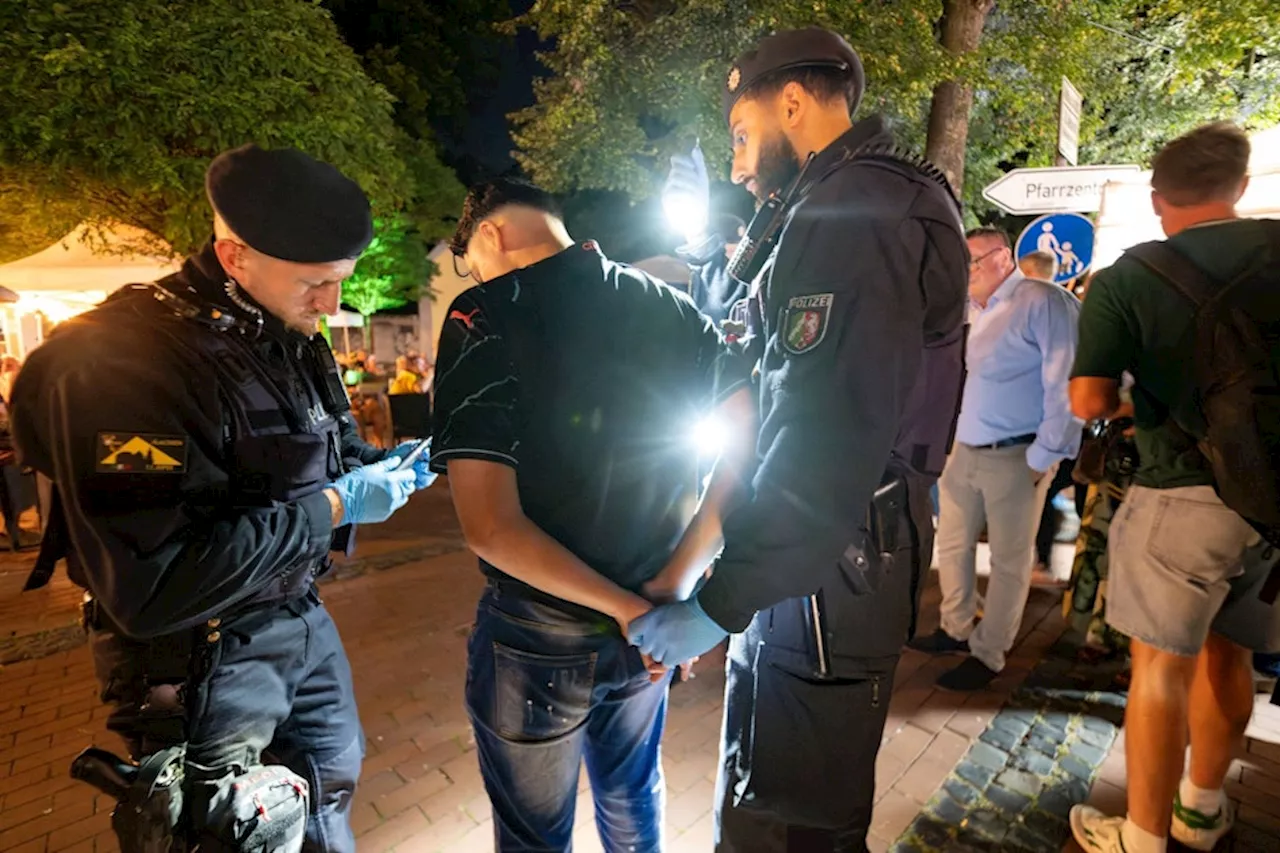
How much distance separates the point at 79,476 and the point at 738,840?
1.62 m

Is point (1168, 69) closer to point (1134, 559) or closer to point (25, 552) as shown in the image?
point (1134, 559)

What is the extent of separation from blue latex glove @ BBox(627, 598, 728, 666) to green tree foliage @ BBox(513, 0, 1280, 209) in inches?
268

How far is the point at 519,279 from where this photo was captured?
1.52m

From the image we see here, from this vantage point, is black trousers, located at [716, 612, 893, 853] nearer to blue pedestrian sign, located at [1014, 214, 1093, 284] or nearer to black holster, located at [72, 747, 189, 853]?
black holster, located at [72, 747, 189, 853]

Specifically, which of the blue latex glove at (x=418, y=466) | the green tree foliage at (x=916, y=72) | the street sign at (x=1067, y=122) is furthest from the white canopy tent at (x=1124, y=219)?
the blue latex glove at (x=418, y=466)

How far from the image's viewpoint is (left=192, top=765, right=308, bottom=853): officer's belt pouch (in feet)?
4.60

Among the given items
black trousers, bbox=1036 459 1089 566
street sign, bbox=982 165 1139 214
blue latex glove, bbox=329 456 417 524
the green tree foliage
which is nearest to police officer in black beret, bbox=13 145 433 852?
blue latex glove, bbox=329 456 417 524

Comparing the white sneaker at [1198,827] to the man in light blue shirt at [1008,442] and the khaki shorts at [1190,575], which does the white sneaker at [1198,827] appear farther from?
the man in light blue shirt at [1008,442]

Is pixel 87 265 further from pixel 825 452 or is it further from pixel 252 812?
pixel 825 452

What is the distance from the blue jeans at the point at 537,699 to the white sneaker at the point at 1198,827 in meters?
2.12

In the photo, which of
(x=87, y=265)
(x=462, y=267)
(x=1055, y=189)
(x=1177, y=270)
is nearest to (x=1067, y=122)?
(x=1055, y=189)

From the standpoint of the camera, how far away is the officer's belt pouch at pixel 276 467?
5.18ft

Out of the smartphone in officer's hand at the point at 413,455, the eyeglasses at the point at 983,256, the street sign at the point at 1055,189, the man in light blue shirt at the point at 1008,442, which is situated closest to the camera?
the smartphone in officer's hand at the point at 413,455

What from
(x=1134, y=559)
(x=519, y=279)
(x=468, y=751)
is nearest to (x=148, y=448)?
(x=519, y=279)
